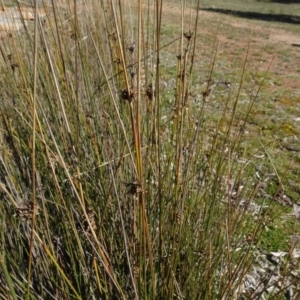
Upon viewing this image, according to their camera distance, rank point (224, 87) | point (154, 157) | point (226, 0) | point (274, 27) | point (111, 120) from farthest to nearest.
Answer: point (226, 0) < point (274, 27) < point (224, 87) < point (111, 120) < point (154, 157)

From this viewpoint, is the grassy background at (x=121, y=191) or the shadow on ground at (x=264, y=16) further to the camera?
the shadow on ground at (x=264, y=16)

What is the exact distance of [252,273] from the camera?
6.98 ft

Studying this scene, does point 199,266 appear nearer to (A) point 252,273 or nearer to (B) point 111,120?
(B) point 111,120

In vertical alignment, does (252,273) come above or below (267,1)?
above

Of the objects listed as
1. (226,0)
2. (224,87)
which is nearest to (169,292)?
(224,87)

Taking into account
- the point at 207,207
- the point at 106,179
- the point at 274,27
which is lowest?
the point at 274,27

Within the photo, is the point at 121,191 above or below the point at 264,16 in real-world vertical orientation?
above

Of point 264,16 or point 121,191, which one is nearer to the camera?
point 121,191

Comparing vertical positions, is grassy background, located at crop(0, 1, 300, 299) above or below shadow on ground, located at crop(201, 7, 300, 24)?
above

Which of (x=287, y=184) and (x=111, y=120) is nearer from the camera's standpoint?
(x=111, y=120)

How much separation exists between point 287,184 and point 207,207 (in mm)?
1718

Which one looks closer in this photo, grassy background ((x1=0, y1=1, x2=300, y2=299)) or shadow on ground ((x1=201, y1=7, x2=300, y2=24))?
grassy background ((x1=0, y1=1, x2=300, y2=299))

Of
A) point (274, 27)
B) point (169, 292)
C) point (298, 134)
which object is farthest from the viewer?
point (274, 27)

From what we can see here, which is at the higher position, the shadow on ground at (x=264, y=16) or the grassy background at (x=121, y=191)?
the grassy background at (x=121, y=191)
